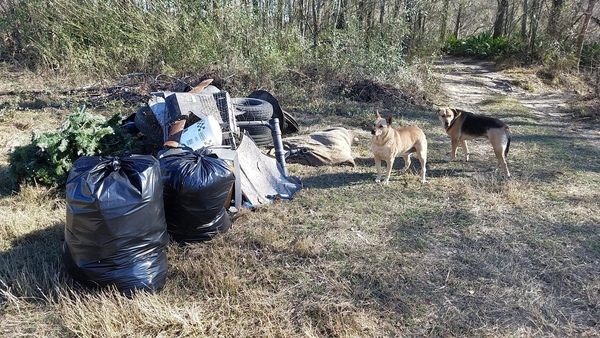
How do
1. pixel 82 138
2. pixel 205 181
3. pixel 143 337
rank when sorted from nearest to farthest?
pixel 143 337, pixel 205 181, pixel 82 138

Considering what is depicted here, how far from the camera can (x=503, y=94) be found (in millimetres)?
12406

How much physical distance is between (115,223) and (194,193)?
67 cm

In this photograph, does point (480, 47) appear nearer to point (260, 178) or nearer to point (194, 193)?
point (260, 178)

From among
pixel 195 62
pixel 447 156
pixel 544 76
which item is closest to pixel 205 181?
pixel 447 156

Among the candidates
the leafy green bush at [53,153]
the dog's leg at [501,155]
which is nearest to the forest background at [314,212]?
the leafy green bush at [53,153]

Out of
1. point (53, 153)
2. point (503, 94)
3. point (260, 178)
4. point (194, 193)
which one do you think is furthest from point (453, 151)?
point (503, 94)

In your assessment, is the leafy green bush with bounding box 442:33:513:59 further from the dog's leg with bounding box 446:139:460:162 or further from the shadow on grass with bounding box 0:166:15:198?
the shadow on grass with bounding box 0:166:15:198

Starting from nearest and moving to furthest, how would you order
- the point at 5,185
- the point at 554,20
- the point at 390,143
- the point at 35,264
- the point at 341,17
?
the point at 35,264, the point at 5,185, the point at 390,143, the point at 341,17, the point at 554,20

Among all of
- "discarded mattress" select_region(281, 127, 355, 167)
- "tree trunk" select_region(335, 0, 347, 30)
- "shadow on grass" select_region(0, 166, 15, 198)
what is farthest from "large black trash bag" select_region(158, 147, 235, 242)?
"tree trunk" select_region(335, 0, 347, 30)

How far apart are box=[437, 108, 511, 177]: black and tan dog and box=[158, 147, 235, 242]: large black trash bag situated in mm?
3721

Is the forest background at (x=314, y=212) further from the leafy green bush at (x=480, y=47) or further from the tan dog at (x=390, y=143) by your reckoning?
the leafy green bush at (x=480, y=47)

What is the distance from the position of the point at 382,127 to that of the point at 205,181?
91.6 inches

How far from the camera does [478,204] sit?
427 cm

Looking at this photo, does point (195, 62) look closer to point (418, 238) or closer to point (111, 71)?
point (111, 71)
